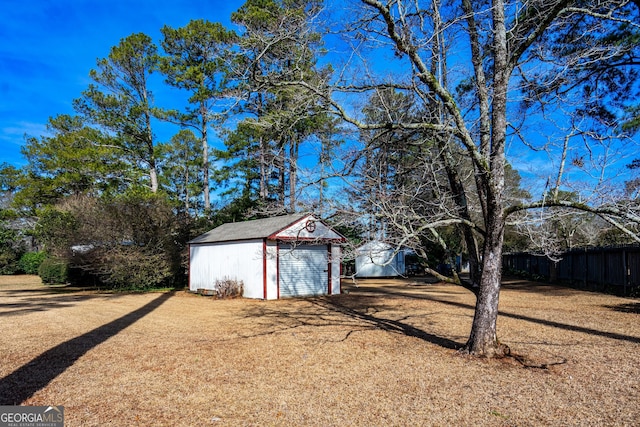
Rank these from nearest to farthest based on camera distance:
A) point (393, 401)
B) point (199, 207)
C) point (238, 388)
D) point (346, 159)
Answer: point (393, 401) < point (238, 388) < point (346, 159) < point (199, 207)

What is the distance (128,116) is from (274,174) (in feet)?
30.6

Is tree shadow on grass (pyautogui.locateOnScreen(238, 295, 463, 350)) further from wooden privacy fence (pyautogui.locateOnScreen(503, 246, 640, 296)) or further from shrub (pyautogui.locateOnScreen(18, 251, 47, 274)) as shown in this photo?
shrub (pyautogui.locateOnScreen(18, 251, 47, 274))

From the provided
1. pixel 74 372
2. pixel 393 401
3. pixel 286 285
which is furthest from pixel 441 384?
pixel 286 285

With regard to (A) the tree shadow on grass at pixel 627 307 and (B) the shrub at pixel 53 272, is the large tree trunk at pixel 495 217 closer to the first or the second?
(A) the tree shadow on grass at pixel 627 307

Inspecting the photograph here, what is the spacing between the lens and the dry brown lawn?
4152 mm

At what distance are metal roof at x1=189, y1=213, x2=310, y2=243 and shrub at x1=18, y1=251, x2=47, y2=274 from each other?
22.6 meters

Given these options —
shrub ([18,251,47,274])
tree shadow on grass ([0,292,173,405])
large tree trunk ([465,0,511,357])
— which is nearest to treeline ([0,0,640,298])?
large tree trunk ([465,0,511,357])

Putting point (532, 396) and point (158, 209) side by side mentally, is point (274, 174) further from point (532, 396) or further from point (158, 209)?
point (532, 396)

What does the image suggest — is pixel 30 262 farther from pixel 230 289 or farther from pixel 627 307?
pixel 627 307

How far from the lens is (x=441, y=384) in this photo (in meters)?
5.04

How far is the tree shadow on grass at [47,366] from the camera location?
475 cm

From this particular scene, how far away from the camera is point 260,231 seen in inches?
635

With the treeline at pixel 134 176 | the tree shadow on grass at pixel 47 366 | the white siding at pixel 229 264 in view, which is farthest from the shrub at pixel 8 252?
the tree shadow on grass at pixel 47 366

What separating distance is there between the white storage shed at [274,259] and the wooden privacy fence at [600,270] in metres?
7.95
